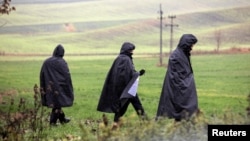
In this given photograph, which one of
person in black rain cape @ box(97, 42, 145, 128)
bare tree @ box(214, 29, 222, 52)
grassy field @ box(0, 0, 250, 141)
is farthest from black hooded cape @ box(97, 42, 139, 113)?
bare tree @ box(214, 29, 222, 52)

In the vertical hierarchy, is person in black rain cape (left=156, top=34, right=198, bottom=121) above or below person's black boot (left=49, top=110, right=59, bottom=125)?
above

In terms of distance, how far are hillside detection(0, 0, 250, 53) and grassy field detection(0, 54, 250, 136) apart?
0.87ft

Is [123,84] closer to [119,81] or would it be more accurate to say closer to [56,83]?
[119,81]

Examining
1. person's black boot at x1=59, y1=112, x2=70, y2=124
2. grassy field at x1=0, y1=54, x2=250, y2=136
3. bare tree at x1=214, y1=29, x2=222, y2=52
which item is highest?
bare tree at x1=214, y1=29, x2=222, y2=52

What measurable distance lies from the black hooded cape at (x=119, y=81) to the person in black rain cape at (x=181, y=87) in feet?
2.77

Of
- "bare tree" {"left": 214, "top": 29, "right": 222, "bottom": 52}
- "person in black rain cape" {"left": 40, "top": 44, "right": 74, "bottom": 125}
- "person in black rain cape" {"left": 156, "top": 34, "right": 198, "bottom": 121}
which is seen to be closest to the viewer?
"person in black rain cape" {"left": 156, "top": 34, "right": 198, "bottom": 121}

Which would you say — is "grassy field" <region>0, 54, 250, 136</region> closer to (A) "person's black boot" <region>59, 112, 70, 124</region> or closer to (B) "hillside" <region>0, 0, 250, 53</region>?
(A) "person's black boot" <region>59, 112, 70, 124</region>

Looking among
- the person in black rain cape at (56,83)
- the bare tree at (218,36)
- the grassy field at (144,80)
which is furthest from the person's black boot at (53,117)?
the bare tree at (218,36)

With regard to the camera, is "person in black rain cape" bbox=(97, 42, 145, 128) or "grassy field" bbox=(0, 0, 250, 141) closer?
"person in black rain cape" bbox=(97, 42, 145, 128)

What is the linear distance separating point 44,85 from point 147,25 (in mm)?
2551

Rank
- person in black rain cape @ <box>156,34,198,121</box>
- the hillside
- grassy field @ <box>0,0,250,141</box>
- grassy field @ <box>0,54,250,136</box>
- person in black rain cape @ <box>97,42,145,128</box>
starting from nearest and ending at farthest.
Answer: person in black rain cape @ <box>156,34,198,121</box> → person in black rain cape @ <box>97,42,145,128</box> → grassy field @ <box>0,54,250,136</box> → grassy field @ <box>0,0,250,141</box> → the hillside

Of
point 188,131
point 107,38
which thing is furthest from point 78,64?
point 188,131

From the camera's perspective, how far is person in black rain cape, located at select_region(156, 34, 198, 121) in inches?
371

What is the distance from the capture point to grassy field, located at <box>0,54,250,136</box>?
11406 millimetres
